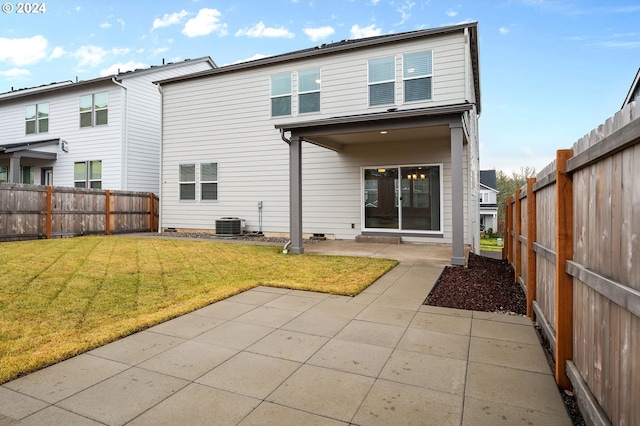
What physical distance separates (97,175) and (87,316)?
45.0 ft

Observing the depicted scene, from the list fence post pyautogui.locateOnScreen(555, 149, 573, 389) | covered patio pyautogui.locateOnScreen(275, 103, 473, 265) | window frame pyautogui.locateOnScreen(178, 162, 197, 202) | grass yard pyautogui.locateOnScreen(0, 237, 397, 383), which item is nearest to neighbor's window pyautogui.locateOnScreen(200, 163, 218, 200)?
window frame pyautogui.locateOnScreen(178, 162, 197, 202)

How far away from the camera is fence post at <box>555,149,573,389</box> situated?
2459mm

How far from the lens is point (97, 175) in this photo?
51.0ft

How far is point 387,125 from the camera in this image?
25.9 ft

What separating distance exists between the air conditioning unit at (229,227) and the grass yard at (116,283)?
8.03 feet

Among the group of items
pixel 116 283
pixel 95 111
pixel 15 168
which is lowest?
pixel 116 283

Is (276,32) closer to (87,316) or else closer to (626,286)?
(87,316)

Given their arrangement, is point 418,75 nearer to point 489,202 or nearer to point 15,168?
point 15,168

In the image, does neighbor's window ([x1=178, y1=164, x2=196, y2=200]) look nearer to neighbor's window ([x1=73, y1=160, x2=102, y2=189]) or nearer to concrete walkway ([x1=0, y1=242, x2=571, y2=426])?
neighbor's window ([x1=73, y1=160, x2=102, y2=189])

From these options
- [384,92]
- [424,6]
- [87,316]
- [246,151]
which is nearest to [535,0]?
[424,6]

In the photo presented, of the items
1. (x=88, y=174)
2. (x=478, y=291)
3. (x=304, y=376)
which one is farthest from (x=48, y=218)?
(x=478, y=291)

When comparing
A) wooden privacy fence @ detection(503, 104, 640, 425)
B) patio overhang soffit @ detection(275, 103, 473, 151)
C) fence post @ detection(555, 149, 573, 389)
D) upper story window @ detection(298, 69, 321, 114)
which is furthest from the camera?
upper story window @ detection(298, 69, 321, 114)

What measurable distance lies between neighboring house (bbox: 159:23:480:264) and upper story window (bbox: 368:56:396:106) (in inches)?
1.2

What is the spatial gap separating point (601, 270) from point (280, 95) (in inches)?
446
